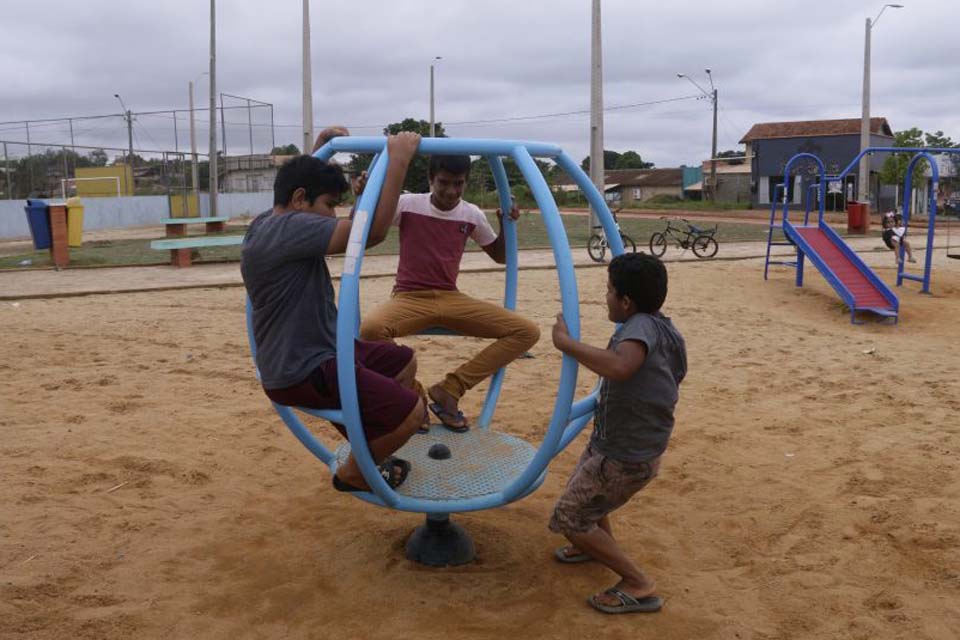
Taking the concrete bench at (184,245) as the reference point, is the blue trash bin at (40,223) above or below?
above

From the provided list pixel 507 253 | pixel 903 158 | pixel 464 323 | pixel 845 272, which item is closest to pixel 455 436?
pixel 464 323

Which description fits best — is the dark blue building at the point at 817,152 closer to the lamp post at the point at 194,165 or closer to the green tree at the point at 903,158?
the green tree at the point at 903,158

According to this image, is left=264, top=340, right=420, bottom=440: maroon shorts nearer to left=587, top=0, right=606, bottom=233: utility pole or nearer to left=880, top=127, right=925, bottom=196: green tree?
left=587, top=0, right=606, bottom=233: utility pole

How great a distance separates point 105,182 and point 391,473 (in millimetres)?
32280

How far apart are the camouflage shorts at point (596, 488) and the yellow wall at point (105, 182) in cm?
3199

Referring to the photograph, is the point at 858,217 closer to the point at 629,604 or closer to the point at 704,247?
the point at 704,247

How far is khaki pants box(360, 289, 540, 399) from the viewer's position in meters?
4.20

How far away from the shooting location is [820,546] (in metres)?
3.85

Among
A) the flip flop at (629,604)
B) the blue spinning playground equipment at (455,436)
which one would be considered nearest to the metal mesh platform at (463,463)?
the blue spinning playground equipment at (455,436)

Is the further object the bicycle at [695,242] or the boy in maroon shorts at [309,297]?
the bicycle at [695,242]

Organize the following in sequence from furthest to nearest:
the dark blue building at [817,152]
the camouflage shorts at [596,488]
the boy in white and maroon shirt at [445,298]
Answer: the dark blue building at [817,152]
the boy in white and maroon shirt at [445,298]
the camouflage shorts at [596,488]

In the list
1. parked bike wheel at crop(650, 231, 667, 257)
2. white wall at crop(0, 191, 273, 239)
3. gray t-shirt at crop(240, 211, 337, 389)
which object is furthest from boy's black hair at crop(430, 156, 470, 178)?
white wall at crop(0, 191, 273, 239)

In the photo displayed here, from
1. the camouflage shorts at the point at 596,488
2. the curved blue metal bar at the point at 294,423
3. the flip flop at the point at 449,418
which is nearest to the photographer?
the camouflage shorts at the point at 596,488

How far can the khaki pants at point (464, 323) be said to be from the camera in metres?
4.20
